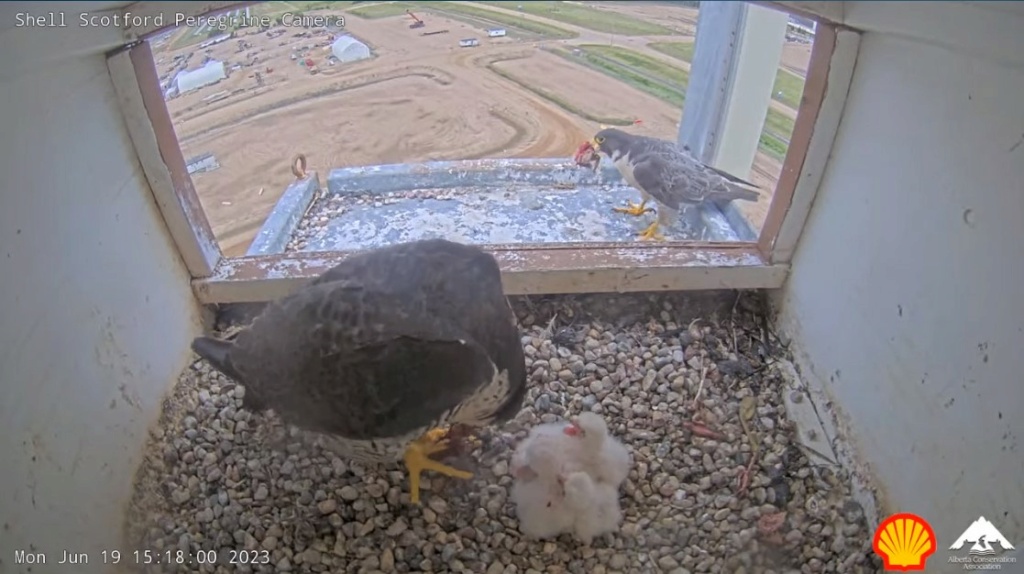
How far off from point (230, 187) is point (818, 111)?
4.70 ft

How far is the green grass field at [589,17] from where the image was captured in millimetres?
1444

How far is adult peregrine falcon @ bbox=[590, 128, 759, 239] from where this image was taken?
6.93 ft

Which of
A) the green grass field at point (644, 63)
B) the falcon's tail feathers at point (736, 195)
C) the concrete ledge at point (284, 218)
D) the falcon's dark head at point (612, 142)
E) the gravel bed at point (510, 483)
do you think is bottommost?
the gravel bed at point (510, 483)

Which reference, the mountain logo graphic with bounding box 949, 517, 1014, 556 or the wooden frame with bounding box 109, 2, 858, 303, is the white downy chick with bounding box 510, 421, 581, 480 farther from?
the mountain logo graphic with bounding box 949, 517, 1014, 556

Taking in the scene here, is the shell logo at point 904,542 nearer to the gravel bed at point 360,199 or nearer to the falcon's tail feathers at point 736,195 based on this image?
the falcon's tail feathers at point 736,195

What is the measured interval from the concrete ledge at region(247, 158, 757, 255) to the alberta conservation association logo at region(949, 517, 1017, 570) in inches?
39.6

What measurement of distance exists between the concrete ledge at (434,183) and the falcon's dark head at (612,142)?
130 mm

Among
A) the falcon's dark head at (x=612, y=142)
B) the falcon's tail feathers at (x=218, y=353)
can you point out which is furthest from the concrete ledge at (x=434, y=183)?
the falcon's tail feathers at (x=218, y=353)

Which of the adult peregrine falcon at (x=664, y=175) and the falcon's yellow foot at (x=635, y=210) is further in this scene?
the falcon's yellow foot at (x=635, y=210)

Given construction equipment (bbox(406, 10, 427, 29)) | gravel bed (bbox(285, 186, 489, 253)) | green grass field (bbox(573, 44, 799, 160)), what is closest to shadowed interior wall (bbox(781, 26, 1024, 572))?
green grass field (bbox(573, 44, 799, 160))

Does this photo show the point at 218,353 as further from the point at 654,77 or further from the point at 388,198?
the point at 654,77

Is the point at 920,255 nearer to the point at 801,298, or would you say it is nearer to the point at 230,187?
the point at 801,298

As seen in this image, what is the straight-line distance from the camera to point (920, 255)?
1257mm

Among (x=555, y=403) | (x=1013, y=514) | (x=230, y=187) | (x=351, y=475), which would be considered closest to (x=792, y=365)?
(x=555, y=403)
